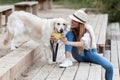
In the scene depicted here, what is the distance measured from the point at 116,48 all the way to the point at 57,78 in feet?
15.0

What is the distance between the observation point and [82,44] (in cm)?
533

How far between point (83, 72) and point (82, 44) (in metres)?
0.42

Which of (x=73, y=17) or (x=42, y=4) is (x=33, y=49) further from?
(x=42, y=4)

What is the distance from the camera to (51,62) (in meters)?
5.76

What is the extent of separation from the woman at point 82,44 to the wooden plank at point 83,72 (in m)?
0.11

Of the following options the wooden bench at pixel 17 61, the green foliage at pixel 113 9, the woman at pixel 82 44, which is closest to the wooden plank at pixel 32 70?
the wooden bench at pixel 17 61

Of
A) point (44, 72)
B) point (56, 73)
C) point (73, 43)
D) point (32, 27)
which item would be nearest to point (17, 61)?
point (44, 72)

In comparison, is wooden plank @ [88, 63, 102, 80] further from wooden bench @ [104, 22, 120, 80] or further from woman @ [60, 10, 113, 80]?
wooden bench @ [104, 22, 120, 80]

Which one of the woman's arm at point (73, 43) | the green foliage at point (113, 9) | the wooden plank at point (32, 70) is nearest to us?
the wooden plank at point (32, 70)

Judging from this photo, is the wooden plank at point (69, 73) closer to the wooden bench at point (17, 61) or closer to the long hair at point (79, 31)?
the long hair at point (79, 31)

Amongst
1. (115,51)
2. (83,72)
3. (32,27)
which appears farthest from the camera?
(115,51)

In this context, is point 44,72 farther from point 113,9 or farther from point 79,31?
point 113,9

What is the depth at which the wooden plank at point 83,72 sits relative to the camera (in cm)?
486

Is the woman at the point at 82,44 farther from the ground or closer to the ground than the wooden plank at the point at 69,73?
farther from the ground
